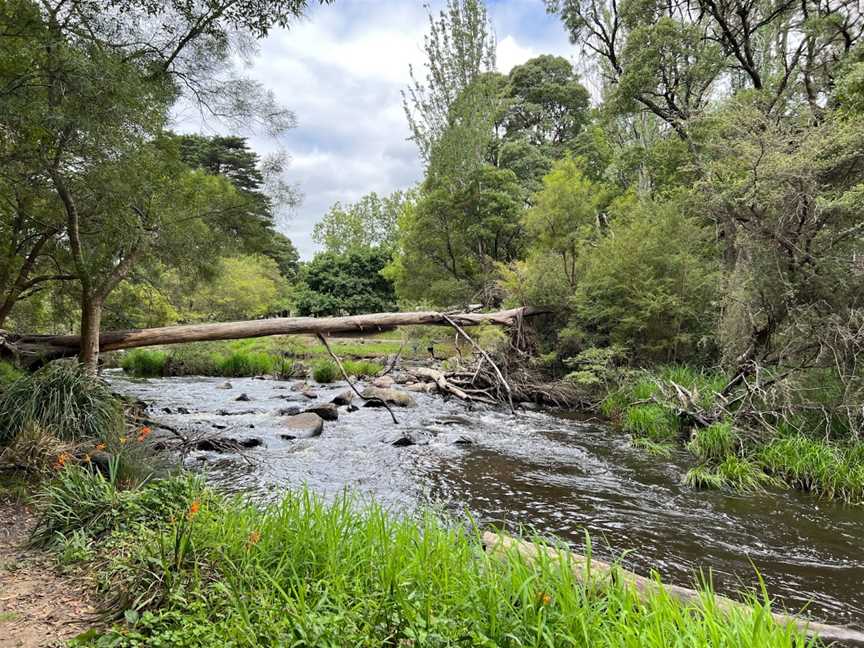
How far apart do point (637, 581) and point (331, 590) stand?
1986 millimetres

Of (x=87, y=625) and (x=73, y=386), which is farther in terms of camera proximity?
(x=73, y=386)

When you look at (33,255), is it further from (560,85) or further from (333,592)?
(560,85)

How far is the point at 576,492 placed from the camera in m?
6.84

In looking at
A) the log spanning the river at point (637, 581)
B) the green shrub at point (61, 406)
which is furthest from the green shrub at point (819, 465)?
the green shrub at point (61, 406)

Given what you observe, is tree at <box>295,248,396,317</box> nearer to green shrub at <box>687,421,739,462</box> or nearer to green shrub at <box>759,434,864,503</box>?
green shrub at <box>687,421,739,462</box>

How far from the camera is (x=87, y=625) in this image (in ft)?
9.12

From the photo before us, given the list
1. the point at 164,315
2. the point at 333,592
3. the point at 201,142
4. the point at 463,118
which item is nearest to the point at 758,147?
the point at 333,592

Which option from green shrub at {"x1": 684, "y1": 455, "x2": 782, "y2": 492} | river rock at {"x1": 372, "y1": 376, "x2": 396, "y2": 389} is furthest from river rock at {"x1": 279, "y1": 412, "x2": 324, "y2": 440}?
green shrub at {"x1": 684, "y1": 455, "x2": 782, "y2": 492}

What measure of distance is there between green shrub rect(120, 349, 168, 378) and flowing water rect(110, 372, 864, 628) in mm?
8515

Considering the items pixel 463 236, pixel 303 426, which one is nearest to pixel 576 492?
pixel 303 426

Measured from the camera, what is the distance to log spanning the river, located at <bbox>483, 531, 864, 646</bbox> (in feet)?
8.97

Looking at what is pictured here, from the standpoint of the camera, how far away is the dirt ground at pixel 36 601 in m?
2.65

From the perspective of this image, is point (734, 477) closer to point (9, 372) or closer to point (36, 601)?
point (36, 601)

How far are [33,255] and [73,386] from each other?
4198 millimetres
